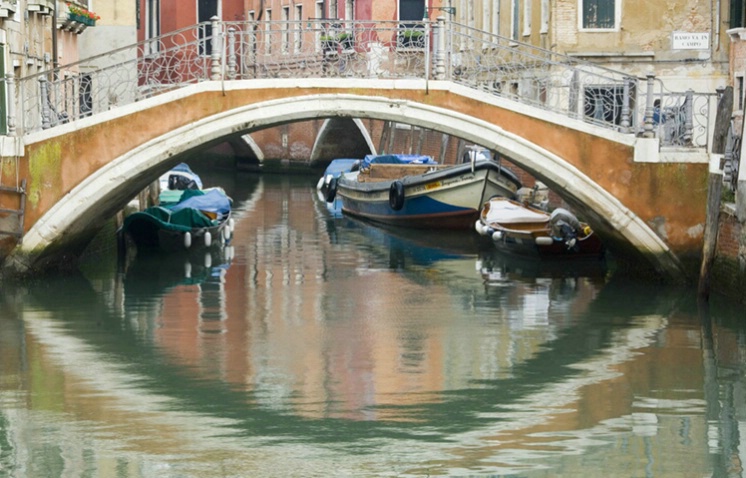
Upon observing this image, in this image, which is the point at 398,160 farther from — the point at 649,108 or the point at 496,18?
the point at 649,108

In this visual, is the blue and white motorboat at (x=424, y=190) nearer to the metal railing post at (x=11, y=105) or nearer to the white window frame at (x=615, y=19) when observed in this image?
the white window frame at (x=615, y=19)

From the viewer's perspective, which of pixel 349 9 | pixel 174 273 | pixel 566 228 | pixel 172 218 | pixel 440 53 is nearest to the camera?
pixel 440 53

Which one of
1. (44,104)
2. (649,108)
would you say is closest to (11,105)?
(44,104)

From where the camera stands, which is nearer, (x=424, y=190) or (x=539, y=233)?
(x=539, y=233)

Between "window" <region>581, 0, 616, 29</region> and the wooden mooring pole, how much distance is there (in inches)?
225

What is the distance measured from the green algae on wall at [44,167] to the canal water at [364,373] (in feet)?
3.06

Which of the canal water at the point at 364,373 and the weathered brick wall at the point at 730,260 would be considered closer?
the canal water at the point at 364,373

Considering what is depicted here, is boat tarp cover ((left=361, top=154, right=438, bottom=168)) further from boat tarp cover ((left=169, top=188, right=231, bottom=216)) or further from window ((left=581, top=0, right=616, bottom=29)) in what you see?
window ((left=581, top=0, right=616, bottom=29))

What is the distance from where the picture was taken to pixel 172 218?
1878 cm

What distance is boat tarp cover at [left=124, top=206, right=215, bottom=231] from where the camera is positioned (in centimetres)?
1817

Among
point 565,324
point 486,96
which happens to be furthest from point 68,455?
point 486,96

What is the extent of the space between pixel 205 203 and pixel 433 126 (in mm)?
5763

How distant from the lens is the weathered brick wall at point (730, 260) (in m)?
13.2

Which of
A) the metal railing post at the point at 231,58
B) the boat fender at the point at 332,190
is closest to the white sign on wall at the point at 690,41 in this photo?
the metal railing post at the point at 231,58
